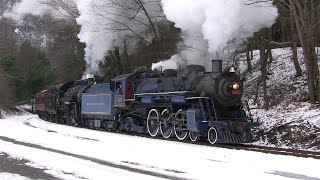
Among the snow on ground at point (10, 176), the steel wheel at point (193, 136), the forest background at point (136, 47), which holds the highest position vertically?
the forest background at point (136, 47)

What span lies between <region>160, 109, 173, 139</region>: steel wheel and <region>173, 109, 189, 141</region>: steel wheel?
11.5 inches

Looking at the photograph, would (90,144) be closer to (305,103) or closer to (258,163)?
(258,163)

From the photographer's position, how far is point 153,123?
15469 millimetres

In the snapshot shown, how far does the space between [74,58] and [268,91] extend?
22478 mm

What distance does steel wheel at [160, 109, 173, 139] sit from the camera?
14.4 m

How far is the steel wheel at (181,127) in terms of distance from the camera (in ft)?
45.2

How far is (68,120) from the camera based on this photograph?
917 inches

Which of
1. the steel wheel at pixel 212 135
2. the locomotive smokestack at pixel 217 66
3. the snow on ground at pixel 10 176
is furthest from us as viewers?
the locomotive smokestack at pixel 217 66

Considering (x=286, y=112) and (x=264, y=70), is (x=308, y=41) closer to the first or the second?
(x=286, y=112)

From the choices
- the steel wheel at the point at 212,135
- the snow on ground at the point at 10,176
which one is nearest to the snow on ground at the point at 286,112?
the steel wheel at the point at 212,135

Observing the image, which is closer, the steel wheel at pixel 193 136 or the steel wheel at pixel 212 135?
the steel wheel at pixel 212 135

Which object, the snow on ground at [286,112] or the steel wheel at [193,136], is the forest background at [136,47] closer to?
the snow on ground at [286,112]

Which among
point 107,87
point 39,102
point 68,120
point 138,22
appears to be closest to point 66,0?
point 39,102

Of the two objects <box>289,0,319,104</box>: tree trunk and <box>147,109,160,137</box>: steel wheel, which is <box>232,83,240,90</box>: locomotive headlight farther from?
<box>289,0,319,104</box>: tree trunk
